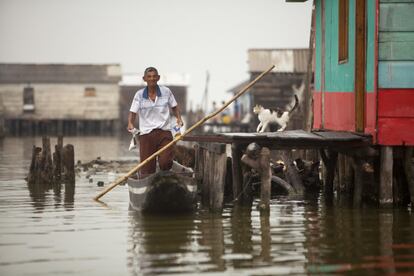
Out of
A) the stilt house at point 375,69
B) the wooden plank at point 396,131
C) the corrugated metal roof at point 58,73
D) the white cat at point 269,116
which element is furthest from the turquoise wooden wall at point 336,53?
the corrugated metal roof at point 58,73

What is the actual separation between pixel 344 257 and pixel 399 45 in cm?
471

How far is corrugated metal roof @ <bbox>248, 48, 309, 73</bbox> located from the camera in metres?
45.6

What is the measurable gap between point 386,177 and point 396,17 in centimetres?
235

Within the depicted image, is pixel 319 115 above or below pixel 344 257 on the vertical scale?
above

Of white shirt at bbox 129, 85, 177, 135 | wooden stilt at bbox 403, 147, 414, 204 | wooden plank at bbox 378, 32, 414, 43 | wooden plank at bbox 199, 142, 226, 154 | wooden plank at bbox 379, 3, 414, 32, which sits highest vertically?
wooden plank at bbox 379, 3, 414, 32

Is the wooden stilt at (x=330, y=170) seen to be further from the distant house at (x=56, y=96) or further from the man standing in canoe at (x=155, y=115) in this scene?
the distant house at (x=56, y=96)

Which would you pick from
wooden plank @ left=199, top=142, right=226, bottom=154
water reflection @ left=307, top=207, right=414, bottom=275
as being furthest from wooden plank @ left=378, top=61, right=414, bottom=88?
A: wooden plank @ left=199, top=142, right=226, bottom=154

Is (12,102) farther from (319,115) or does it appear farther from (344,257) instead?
(344,257)

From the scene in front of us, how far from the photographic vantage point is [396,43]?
42.8 feet

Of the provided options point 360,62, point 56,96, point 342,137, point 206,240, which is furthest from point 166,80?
point 206,240

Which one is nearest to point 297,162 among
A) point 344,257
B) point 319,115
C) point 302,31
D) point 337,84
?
point 319,115

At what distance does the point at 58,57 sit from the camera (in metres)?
118

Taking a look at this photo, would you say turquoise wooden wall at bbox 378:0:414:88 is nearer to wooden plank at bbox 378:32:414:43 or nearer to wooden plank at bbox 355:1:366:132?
wooden plank at bbox 378:32:414:43

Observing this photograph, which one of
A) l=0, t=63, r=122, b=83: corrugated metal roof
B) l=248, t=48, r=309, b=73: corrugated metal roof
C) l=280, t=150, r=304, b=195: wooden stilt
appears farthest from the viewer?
l=0, t=63, r=122, b=83: corrugated metal roof
